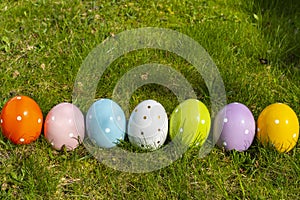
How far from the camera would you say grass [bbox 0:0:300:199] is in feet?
9.02

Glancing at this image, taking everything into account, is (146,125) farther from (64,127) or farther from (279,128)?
(279,128)

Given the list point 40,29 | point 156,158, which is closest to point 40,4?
point 40,29

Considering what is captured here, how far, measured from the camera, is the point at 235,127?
2836 mm

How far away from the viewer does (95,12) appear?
4.15 m

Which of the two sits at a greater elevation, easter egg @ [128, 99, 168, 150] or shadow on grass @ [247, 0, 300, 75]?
shadow on grass @ [247, 0, 300, 75]

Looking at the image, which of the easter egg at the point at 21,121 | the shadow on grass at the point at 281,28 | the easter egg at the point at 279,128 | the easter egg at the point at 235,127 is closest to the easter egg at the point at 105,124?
the easter egg at the point at 21,121

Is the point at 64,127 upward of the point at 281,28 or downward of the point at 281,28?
downward

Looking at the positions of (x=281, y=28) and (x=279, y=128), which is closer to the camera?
(x=279, y=128)

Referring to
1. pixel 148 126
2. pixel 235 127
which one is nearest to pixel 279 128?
pixel 235 127

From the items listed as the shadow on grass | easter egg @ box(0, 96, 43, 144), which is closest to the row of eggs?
→ easter egg @ box(0, 96, 43, 144)

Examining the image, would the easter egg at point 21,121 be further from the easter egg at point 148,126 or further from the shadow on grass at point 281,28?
the shadow on grass at point 281,28

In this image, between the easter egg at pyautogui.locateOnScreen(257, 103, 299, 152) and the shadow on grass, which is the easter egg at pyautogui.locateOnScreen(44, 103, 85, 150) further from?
the shadow on grass

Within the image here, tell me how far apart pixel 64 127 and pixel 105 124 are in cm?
23

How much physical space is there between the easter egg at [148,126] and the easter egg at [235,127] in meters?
0.31
